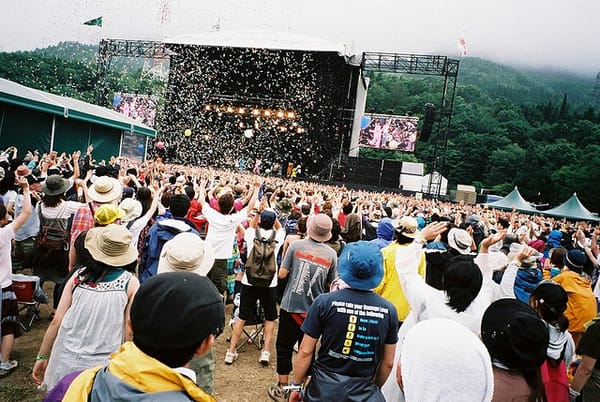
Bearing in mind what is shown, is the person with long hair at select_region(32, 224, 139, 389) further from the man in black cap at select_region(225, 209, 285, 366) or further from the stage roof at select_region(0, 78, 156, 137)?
the stage roof at select_region(0, 78, 156, 137)

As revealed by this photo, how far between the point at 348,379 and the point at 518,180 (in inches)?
1931

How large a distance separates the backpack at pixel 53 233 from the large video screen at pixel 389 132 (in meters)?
23.2

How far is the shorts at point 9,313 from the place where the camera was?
2875mm

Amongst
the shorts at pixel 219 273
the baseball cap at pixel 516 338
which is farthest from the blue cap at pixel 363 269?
the shorts at pixel 219 273

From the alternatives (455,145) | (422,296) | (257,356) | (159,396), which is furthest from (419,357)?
(455,145)

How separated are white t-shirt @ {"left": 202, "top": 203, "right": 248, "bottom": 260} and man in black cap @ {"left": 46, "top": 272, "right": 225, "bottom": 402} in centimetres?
304

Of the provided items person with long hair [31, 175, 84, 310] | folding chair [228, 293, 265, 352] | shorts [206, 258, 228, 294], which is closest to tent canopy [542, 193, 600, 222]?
folding chair [228, 293, 265, 352]

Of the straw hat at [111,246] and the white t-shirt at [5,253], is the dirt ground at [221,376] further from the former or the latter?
the straw hat at [111,246]

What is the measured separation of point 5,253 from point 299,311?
2.20 meters

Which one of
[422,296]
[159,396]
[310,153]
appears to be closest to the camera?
[159,396]

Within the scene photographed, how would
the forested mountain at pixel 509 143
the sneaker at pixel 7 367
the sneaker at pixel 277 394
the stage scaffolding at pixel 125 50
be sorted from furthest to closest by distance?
the forested mountain at pixel 509 143 → the stage scaffolding at pixel 125 50 → the sneaker at pixel 277 394 → the sneaker at pixel 7 367

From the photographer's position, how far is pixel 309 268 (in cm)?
304

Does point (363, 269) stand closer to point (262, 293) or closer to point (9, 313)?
point (262, 293)

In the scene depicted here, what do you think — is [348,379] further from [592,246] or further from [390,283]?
[592,246]
